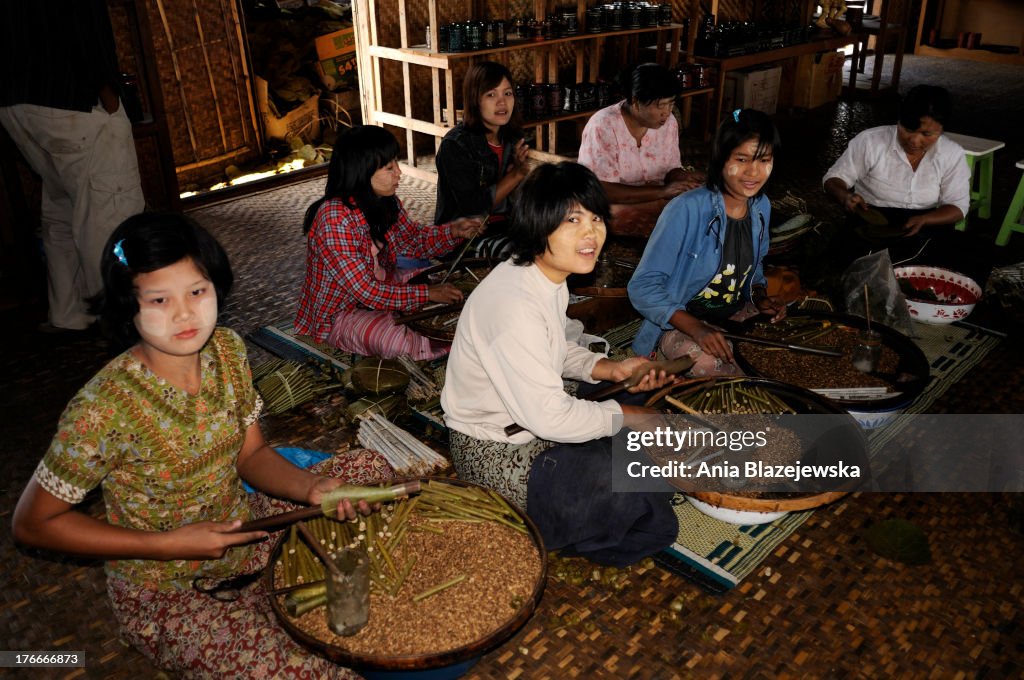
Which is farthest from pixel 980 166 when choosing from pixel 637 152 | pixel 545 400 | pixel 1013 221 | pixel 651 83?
pixel 545 400

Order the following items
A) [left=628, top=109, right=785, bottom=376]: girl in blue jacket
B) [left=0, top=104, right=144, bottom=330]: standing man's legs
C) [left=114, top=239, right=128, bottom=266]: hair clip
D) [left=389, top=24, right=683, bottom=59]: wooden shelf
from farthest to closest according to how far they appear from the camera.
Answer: [left=389, top=24, right=683, bottom=59]: wooden shelf, [left=0, top=104, right=144, bottom=330]: standing man's legs, [left=628, top=109, right=785, bottom=376]: girl in blue jacket, [left=114, top=239, right=128, bottom=266]: hair clip

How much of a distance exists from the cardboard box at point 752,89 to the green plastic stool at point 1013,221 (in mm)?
3836

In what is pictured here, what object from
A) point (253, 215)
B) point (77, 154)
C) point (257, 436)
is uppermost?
point (77, 154)

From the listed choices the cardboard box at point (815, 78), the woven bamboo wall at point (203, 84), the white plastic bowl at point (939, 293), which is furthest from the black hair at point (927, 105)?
the woven bamboo wall at point (203, 84)

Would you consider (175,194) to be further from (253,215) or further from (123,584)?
(123,584)

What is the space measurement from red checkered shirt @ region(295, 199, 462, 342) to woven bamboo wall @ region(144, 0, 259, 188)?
3942mm

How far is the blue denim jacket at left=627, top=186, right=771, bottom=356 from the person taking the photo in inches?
131

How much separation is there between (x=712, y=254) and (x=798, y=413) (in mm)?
875

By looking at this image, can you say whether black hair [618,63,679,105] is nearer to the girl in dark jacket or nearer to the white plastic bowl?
the girl in dark jacket

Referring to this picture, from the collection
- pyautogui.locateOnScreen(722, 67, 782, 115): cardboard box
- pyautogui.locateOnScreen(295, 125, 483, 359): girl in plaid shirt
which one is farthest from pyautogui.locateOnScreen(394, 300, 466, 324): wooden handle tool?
pyautogui.locateOnScreen(722, 67, 782, 115): cardboard box

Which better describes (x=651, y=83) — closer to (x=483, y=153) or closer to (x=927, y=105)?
(x=483, y=153)

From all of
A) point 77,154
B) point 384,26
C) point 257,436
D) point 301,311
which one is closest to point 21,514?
point 257,436

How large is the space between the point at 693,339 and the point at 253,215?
4.18 metres

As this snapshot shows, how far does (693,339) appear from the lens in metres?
3.20
